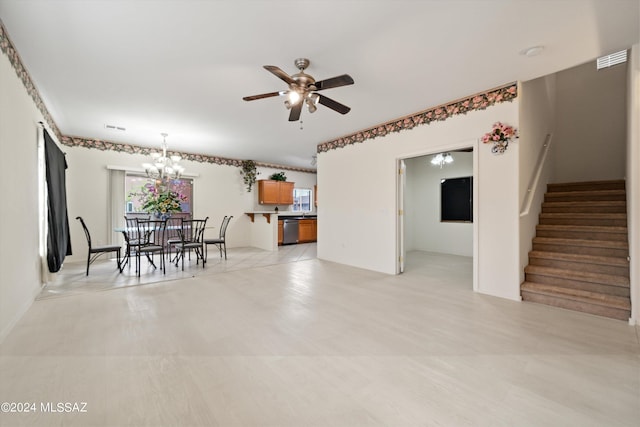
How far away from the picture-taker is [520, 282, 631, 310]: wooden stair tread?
2.65 meters

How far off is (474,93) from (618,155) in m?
3.54

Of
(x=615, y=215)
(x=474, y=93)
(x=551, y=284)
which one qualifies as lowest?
(x=551, y=284)

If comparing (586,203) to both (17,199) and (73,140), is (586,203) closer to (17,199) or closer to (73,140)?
(17,199)

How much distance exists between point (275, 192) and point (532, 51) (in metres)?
6.78

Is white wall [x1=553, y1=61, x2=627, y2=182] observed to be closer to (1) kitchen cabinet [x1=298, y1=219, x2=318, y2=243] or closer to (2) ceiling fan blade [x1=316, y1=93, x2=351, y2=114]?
(2) ceiling fan blade [x1=316, y1=93, x2=351, y2=114]

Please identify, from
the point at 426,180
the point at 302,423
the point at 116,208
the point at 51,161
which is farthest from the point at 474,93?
the point at 116,208

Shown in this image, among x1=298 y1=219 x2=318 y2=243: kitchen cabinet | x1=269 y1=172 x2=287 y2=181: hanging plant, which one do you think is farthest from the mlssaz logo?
x1=269 y1=172 x2=287 y2=181: hanging plant

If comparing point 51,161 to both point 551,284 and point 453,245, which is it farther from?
point 453,245

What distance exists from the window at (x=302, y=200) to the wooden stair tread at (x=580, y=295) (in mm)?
7069

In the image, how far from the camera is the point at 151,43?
235cm

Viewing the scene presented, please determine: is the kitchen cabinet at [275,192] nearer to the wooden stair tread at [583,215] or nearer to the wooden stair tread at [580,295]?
the wooden stair tread at [583,215]

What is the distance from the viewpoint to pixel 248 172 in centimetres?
779

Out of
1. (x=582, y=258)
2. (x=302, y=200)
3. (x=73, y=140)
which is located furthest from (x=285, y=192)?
(x=582, y=258)

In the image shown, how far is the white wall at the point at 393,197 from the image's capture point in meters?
3.22
